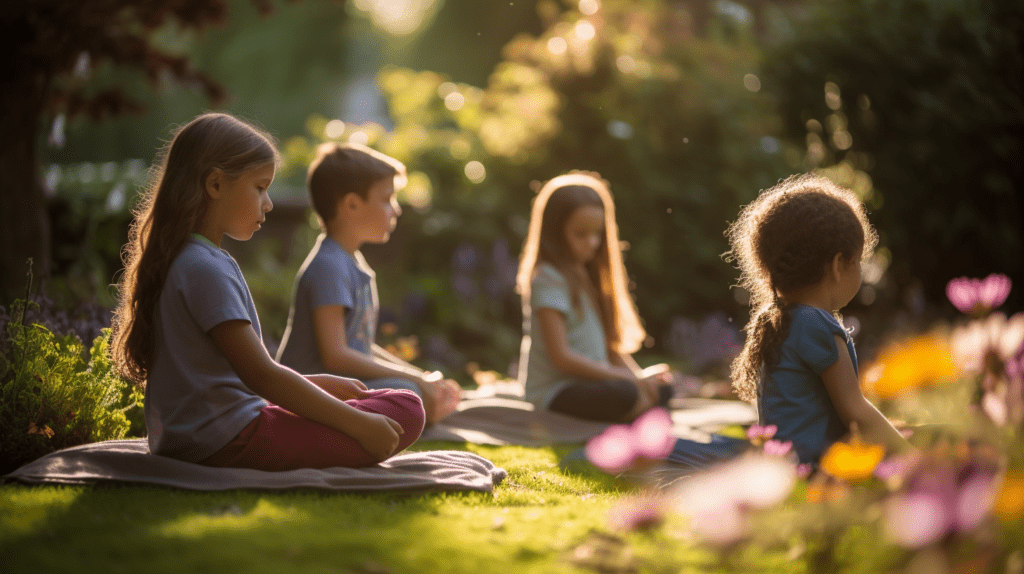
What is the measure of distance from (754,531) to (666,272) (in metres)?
6.56

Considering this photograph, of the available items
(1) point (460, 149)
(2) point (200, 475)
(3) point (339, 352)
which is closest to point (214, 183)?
(2) point (200, 475)

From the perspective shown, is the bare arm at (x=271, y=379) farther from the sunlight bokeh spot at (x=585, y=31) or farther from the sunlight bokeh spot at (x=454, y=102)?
the sunlight bokeh spot at (x=454, y=102)

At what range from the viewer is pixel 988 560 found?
55.9 inches

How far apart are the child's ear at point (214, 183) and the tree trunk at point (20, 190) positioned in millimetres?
3052

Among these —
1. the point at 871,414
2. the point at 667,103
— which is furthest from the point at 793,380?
the point at 667,103

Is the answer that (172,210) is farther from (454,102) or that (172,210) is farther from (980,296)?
(454,102)

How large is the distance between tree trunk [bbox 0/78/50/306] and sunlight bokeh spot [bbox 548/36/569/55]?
463 centimetres

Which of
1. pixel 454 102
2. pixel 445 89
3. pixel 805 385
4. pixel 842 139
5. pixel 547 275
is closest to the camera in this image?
pixel 805 385

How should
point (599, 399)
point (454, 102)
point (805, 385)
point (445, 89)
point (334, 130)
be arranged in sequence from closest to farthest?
point (805, 385)
point (599, 399)
point (334, 130)
point (454, 102)
point (445, 89)

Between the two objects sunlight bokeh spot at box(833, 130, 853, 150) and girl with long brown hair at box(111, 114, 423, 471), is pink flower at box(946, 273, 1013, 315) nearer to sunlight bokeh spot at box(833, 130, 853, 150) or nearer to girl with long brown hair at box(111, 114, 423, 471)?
girl with long brown hair at box(111, 114, 423, 471)

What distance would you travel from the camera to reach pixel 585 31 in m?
8.60

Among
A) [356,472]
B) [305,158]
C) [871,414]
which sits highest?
[305,158]

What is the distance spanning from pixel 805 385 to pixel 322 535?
1.62 meters

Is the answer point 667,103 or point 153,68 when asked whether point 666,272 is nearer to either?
point 667,103
